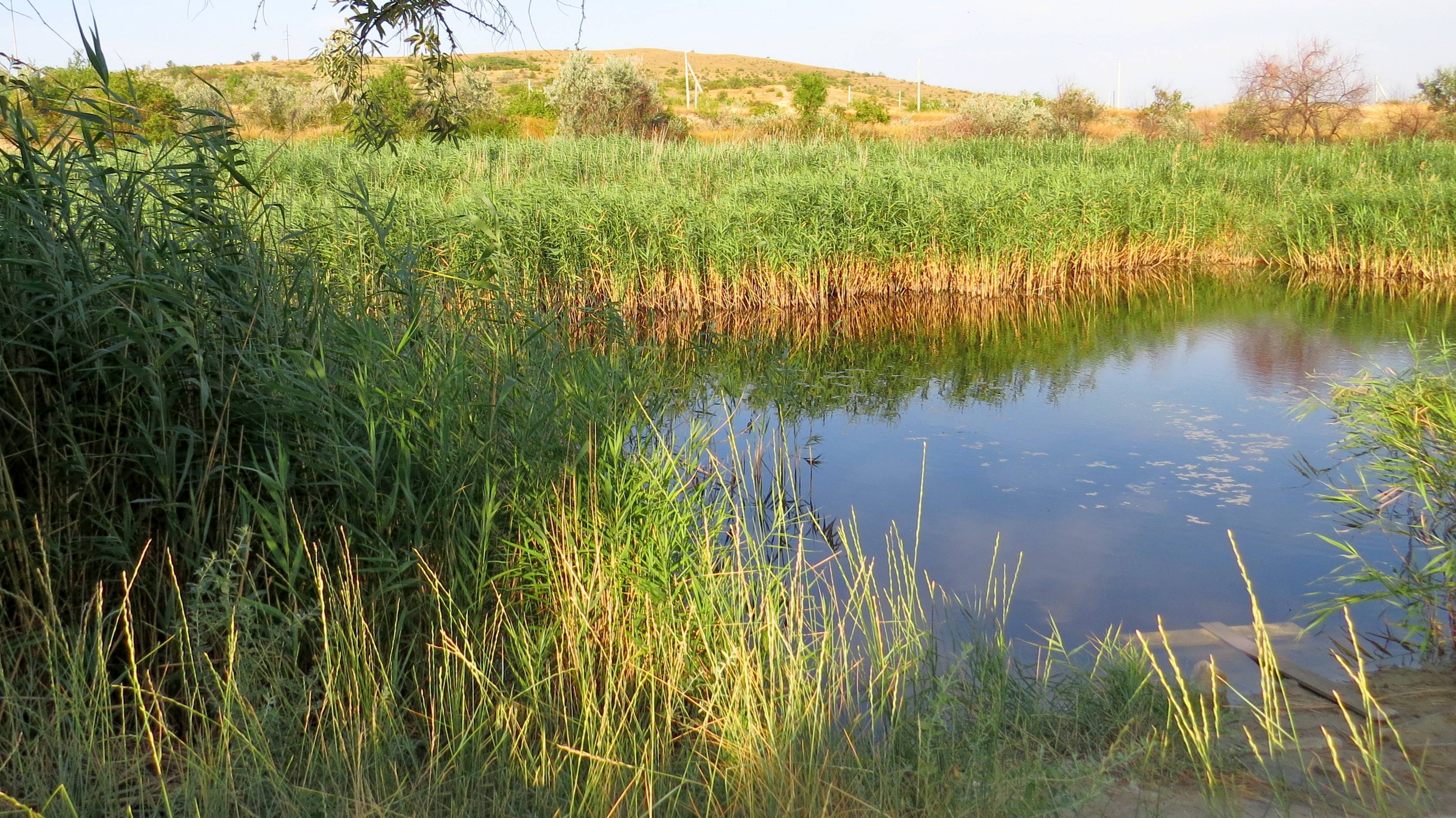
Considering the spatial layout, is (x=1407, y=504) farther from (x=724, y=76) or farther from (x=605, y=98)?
(x=724, y=76)

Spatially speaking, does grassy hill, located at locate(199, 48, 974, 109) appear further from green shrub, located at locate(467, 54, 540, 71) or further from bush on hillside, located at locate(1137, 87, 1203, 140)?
bush on hillside, located at locate(1137, 87, 1203, 140)

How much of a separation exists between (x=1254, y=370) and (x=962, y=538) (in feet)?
16.3

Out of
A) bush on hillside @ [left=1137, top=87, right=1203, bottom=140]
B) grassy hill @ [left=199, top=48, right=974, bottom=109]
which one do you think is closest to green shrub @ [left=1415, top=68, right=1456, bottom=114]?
bush on hillside @ [left=1137, top=87, right=1203, bottom=140]

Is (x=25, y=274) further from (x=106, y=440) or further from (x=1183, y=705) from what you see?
(x=1183, y=705)

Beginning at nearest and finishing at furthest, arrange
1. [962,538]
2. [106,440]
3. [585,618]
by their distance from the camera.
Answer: [585,618] → [106,440] → [962,538]

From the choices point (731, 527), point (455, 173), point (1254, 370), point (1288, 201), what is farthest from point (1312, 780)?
point (1288, 201)

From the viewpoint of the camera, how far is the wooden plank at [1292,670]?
11.2 feet

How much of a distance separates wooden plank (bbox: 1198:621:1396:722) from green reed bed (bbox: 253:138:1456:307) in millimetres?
5920

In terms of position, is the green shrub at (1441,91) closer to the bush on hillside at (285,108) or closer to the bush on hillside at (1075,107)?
the bush on hillside at (1075,107)

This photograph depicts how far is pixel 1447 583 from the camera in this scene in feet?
12.8

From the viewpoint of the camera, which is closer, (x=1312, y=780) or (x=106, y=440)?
(x=1312, y=780)

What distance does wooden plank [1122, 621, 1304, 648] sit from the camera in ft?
A: 13.4

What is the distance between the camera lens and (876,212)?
11.1 metres

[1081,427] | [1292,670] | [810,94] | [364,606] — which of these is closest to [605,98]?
[810,94]
